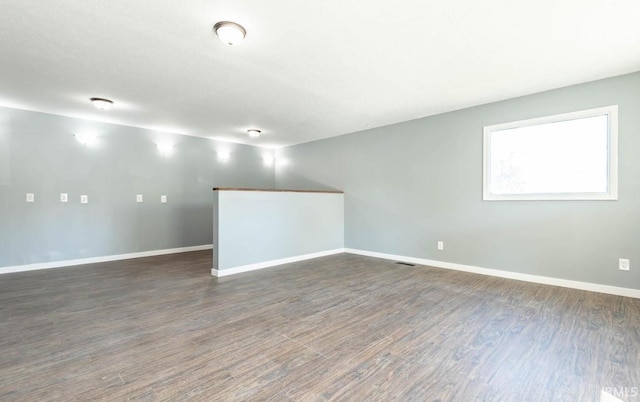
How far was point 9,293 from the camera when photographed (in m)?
→ 3.23

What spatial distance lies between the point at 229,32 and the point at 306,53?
73cm

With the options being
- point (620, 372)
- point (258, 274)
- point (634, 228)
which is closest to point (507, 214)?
point (634, 228)

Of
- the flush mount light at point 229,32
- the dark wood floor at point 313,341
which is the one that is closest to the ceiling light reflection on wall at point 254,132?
the dark wood floor at point 313,341

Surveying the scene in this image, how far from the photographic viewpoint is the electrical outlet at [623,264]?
121 inches

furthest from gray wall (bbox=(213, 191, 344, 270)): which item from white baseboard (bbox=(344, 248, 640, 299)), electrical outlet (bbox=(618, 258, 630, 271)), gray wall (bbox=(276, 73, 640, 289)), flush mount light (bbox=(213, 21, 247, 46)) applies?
electrical outlet (bbox=(618, 258, 630, 271))

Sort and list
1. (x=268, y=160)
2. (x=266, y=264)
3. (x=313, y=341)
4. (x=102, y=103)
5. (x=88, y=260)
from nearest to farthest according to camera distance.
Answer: (x=313, y=341) → (x=102, y=103) → (x=266, y=264) → (x=88, y=260) → (x=268, y=160)

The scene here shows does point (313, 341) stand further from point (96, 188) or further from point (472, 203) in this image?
point (96, 188)

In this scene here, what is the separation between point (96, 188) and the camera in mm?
4867

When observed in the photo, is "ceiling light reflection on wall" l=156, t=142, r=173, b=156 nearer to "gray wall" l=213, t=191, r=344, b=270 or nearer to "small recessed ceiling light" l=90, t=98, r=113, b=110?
"small recessed ceiling light" l=90, t=98, r=113, b=110

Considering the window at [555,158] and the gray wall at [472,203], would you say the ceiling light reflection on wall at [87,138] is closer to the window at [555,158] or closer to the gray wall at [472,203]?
the gray wall at [472,203]

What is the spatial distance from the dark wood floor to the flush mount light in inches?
91.6

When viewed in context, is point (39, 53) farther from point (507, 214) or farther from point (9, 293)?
point (507, 214)

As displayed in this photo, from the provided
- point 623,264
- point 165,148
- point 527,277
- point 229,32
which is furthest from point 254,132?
point 623,264

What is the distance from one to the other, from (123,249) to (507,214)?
620 cm
